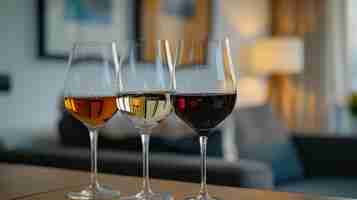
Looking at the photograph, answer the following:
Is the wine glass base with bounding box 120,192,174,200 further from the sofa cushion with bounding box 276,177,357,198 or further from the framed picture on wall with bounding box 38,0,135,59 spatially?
the framed picture on wall with bounding box 38,0,135,59

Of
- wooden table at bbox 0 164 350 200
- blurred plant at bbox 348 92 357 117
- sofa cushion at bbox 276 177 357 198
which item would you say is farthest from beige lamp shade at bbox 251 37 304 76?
wooden table at bbox 0 164 350 200

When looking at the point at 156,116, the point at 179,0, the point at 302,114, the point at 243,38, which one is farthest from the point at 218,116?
the point at 302,114

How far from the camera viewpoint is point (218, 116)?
77cm

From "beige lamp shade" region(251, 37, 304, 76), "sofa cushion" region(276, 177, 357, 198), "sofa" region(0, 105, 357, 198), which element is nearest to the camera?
"sofa" region(0, 105, 357, 198)

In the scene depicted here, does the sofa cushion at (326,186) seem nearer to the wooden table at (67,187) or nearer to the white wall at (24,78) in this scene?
the white wall at (24,78)

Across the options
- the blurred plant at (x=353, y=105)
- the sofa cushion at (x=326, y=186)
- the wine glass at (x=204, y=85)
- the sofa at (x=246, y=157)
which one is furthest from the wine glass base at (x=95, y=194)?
the blurred plant at (x=353, y=105)

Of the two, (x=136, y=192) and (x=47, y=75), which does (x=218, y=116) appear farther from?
(x=47, y=75)

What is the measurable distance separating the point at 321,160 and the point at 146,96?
2.76 metres

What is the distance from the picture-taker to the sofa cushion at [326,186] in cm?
270

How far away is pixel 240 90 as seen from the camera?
4.64 meters

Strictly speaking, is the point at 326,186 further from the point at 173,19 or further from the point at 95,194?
the point at 95,194

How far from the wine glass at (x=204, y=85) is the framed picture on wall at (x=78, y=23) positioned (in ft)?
7.46

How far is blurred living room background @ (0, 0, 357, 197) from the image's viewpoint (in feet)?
7.76

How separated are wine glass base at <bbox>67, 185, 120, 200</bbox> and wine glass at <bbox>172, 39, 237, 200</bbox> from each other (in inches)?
4.2
